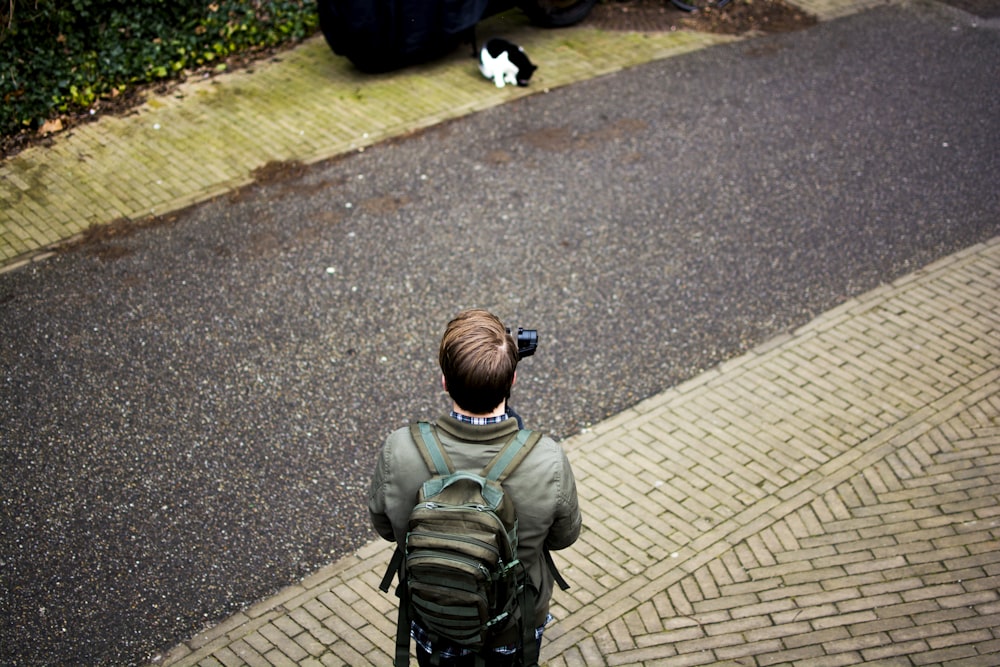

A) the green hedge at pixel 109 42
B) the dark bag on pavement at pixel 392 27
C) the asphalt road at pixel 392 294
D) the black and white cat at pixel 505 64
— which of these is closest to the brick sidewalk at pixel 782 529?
the asphalt road at pixel 392 294

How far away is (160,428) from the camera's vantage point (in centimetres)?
558

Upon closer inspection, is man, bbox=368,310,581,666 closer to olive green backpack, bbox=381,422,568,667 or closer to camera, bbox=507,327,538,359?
olive green backpack, bbox=381,422,568,667

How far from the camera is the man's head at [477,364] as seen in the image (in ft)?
9.38

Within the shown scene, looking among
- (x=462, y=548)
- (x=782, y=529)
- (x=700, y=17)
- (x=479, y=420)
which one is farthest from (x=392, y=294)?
(x=700, y=17)

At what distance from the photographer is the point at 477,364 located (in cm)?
286

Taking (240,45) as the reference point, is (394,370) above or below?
below

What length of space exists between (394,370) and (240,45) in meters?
5.39

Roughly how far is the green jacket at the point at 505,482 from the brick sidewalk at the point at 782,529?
A: 156cm

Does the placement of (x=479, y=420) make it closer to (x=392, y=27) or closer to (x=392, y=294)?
(x=392, y=294)

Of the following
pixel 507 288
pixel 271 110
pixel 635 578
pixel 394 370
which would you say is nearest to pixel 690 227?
pixel 507 288

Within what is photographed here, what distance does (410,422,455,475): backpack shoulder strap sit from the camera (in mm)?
2924

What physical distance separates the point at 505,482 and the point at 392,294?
3917mm

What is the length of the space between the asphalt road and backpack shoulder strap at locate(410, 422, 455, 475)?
83.3 inches

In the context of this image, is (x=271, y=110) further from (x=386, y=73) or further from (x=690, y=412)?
(x=690, y=412)
